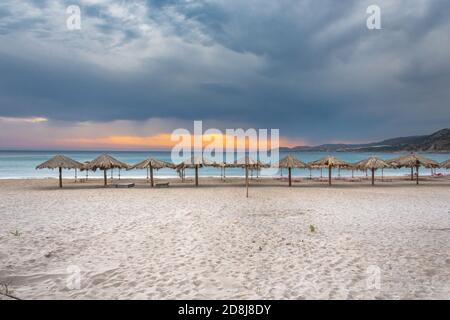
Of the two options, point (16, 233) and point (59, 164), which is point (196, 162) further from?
point (16, 233)

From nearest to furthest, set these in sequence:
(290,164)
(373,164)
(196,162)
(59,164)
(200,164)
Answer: (59,164) < (196,162) < (200,164) < (373,164) < (290,164)

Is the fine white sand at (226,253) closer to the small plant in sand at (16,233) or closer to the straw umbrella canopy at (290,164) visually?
the small plant in sand at (16,233)

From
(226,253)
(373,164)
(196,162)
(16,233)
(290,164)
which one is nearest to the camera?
(226,253)

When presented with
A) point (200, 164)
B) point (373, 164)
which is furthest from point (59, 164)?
point (373, 164)

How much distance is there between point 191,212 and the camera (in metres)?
9.55

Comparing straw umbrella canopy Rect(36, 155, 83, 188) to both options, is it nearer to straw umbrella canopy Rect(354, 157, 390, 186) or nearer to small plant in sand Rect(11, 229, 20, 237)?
small plant in sand Rect(11, 229, 20, 237)

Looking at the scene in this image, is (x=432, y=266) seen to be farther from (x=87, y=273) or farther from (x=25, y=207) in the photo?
(x=25, y=207)

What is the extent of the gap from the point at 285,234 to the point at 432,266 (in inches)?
113

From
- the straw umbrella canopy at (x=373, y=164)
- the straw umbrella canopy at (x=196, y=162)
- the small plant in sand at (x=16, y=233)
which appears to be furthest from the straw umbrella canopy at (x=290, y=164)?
the small plant in sand at (x=16, y=233)

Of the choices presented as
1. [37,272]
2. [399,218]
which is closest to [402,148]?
[399,218]

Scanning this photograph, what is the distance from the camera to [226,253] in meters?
5.58

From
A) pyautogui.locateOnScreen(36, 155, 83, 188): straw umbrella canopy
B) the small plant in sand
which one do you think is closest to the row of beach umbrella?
pyautogui.locateOnScreen(36, 155, 83, 188): straw umbrella canopy

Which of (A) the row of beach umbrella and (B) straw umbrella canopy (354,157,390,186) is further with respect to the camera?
(B) straw umbrella canopy (354,157,390,186)

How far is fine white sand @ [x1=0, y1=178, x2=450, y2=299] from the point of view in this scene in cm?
408
